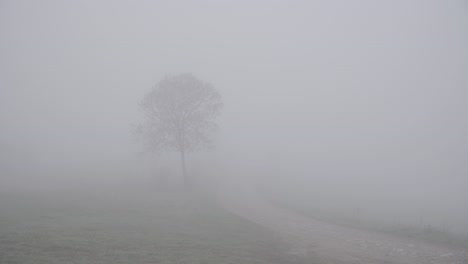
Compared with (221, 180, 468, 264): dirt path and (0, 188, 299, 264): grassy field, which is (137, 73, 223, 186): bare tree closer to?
(0, 188, 299, 264): grassy field

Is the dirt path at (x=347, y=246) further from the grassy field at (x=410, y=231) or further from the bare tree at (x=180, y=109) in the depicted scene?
the bare tree at (x=180, y=109)

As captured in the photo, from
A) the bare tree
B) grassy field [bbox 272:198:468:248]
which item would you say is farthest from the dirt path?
the bare tree

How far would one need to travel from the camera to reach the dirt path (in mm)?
16889

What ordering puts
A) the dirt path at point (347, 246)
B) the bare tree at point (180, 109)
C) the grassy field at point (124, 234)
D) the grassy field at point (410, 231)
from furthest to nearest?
the bare tree at point (180, 109), the grassy field at point (410, 231), the dirt path at point (347, 246), the grassy field at point (124, 234)

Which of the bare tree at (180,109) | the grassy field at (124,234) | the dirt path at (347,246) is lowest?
the dirt path at (347,246)

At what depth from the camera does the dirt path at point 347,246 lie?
16.9 m

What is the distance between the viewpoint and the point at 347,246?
778 inches

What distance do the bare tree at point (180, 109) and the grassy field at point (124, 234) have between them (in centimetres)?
1352

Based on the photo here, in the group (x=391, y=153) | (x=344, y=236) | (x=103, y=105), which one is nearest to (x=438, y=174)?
(x=391, y=153)

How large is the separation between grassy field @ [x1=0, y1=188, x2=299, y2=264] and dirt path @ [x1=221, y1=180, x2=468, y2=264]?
1.47 m

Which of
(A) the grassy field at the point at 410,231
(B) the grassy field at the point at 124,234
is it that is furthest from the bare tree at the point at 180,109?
(A) the grassy field at the point at 410,231

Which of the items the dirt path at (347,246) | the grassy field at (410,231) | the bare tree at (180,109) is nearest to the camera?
the dirt path at (347,246)

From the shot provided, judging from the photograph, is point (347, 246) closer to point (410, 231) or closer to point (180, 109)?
point (410, 231)

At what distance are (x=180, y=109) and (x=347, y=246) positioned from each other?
1142 inches
